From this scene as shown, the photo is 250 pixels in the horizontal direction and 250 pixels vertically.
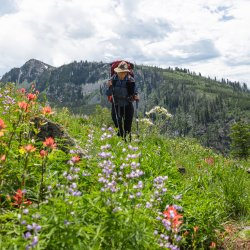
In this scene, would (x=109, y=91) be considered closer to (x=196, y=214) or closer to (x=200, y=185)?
(x=200, y=185)

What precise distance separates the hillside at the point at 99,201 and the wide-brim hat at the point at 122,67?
166 inches

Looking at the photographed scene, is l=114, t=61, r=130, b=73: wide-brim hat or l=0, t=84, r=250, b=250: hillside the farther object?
l=114, t=61, r=130, b=73: wide-brim hat

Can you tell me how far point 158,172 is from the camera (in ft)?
22.6

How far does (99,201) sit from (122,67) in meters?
8.51

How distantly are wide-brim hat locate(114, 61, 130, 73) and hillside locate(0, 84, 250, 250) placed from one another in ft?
13.8

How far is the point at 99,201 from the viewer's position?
362 cm

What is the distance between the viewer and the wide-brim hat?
11513 mm

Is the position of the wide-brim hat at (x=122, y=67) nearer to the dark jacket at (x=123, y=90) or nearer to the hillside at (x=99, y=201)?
the dark jacket at (x=123, y=90)

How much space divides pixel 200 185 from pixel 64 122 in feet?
15.5

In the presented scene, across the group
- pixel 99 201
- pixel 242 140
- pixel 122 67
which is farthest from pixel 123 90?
pixel 242 140

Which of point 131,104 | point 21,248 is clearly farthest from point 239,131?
point 21,248

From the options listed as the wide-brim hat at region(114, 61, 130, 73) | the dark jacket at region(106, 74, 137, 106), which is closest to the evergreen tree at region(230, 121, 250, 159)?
the dark jacket at region(106, 74, 137, 106)

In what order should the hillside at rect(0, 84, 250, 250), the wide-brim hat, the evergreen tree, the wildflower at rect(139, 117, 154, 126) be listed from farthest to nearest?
the evergreen tree < the wide-brim hat < the wildflower at rect(139, 117, 154, 126) < the hillside at rect(0, 84, 250, 250)

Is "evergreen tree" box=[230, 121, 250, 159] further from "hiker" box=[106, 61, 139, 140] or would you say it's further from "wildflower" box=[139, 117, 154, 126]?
"wildflower" box=[139, 117, 154, 126]
